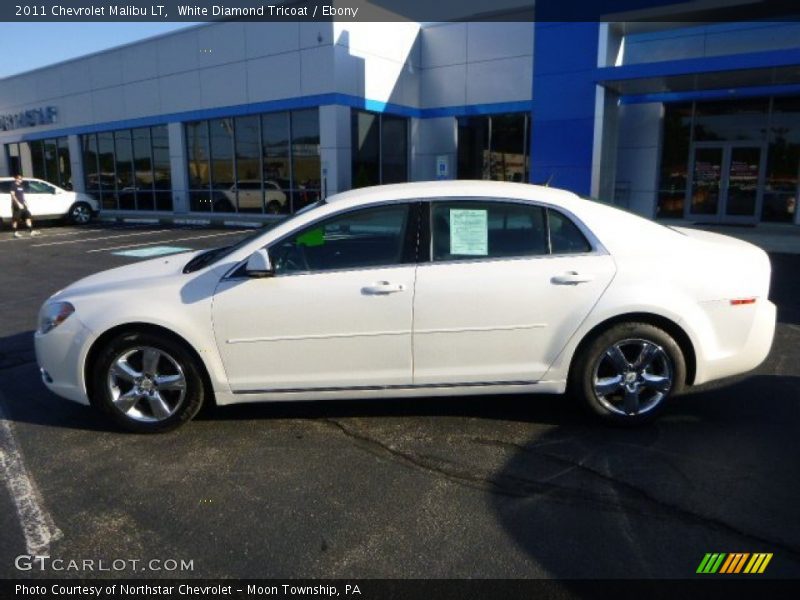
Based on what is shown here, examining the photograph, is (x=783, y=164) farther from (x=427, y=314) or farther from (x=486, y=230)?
(x=427, y=314)

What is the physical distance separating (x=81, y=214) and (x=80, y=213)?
2.7 inches

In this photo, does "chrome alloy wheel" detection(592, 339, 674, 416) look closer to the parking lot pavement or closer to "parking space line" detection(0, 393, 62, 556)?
the parking lot pavement

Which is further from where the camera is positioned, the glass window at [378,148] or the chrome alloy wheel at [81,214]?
the chrome alloy wheel at [81,214]

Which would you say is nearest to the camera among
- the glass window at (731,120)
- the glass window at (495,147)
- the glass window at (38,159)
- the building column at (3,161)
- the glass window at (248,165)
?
the glass window at (731,120)

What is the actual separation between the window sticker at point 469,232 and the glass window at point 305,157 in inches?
624

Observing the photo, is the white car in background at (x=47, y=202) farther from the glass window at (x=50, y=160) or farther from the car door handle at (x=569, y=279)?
the car door handle at (x=569, y=279)

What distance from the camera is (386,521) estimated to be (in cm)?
295

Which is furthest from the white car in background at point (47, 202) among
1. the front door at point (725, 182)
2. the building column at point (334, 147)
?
the front door at point (725, 182)

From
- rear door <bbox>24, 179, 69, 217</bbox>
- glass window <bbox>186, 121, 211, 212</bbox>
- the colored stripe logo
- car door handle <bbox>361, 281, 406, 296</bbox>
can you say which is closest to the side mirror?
car door handle <bbox>361, 281, 406, 296</bbox>

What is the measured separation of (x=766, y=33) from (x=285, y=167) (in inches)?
574

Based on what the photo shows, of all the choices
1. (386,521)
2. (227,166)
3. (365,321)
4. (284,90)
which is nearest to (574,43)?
(284,90)

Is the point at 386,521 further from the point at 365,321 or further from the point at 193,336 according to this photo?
the point at 193,336

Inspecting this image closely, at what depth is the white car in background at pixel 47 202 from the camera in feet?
62.3

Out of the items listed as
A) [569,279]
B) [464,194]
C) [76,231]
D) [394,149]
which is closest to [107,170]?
[76,231]
